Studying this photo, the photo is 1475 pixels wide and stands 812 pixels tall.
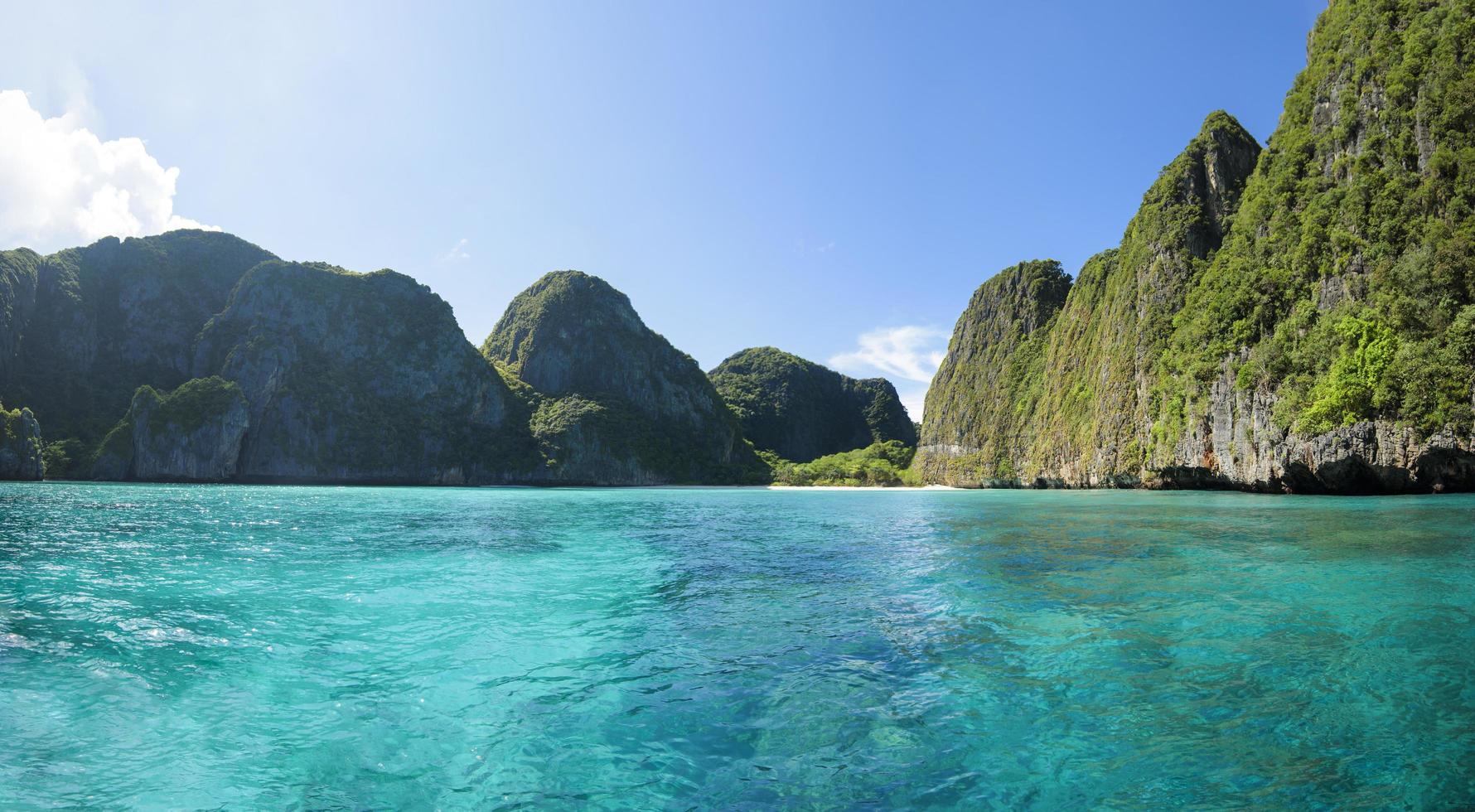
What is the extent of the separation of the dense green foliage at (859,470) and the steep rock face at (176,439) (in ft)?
367

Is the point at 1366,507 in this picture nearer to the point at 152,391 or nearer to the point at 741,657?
the point at 741,657

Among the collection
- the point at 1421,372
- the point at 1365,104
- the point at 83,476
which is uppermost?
the point at 1365,104

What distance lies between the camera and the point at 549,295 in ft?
621

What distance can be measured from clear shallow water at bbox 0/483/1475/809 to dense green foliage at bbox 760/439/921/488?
123m

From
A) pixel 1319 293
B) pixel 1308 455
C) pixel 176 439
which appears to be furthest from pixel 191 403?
pixel 1319 293

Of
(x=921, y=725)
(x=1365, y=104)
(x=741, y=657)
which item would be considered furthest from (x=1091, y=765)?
(x=1365, y=104)

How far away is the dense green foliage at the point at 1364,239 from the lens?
40.9 m

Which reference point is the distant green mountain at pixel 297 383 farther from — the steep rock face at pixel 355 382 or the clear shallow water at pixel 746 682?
the clear shallow water at pixel 746 682

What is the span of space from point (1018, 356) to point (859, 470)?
136ft

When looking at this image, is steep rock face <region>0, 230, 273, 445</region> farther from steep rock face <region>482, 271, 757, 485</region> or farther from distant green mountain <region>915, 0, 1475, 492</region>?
distant green mountain <region>915, 0, 1475, 492</region>

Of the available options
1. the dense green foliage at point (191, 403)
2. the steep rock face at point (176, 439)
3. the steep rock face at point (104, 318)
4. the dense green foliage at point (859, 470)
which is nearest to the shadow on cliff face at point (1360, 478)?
the dense green foliage at point (859, 470)

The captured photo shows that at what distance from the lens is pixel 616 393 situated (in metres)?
182

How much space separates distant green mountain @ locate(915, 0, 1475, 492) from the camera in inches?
1609

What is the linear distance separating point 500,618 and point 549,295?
18793cm
